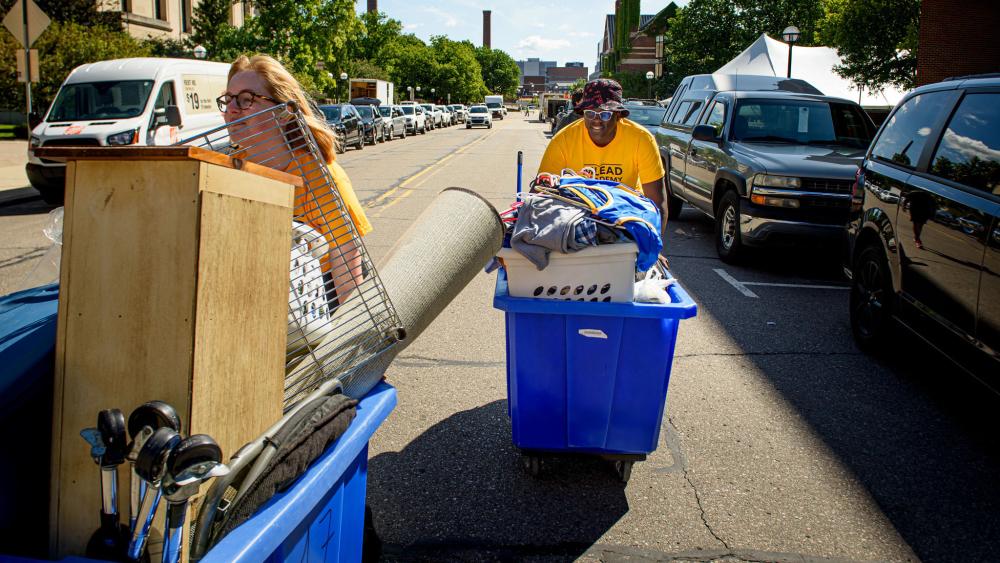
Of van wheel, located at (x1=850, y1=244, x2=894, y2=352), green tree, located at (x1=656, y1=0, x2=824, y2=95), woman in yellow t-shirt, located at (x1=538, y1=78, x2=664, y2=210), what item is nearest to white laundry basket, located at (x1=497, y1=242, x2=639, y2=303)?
woman in yellow t-shirt, located at (x1=538, y1=78, x2=664, y2=210)

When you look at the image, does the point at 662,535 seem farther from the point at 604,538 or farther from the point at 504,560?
the point at 504,560

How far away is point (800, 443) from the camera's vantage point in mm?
4176

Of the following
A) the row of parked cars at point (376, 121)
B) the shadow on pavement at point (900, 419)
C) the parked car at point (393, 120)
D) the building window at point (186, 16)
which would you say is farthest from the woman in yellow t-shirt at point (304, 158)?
the building window at point (186, 16)

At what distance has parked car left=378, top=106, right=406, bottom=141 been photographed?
1518 inches

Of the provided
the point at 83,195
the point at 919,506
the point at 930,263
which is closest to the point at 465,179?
the point at 930,263

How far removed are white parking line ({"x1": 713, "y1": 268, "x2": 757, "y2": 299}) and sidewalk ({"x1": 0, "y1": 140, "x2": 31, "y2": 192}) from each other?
13386mm

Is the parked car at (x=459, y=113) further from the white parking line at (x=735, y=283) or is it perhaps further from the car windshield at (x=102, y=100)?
the white parking line at (x=735, y=283)

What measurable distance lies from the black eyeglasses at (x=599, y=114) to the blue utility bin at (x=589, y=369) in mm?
1298

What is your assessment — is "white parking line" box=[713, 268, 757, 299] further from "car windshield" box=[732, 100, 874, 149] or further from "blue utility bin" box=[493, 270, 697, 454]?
"blue utility bin" box=[493, 270, 697, 454]

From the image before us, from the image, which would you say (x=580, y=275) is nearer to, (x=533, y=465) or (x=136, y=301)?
(x=533, y=465)

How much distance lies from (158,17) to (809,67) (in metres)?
37.4

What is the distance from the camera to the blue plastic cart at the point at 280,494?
1.58 m

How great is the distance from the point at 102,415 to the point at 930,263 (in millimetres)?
4587

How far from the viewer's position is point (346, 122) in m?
29.0
